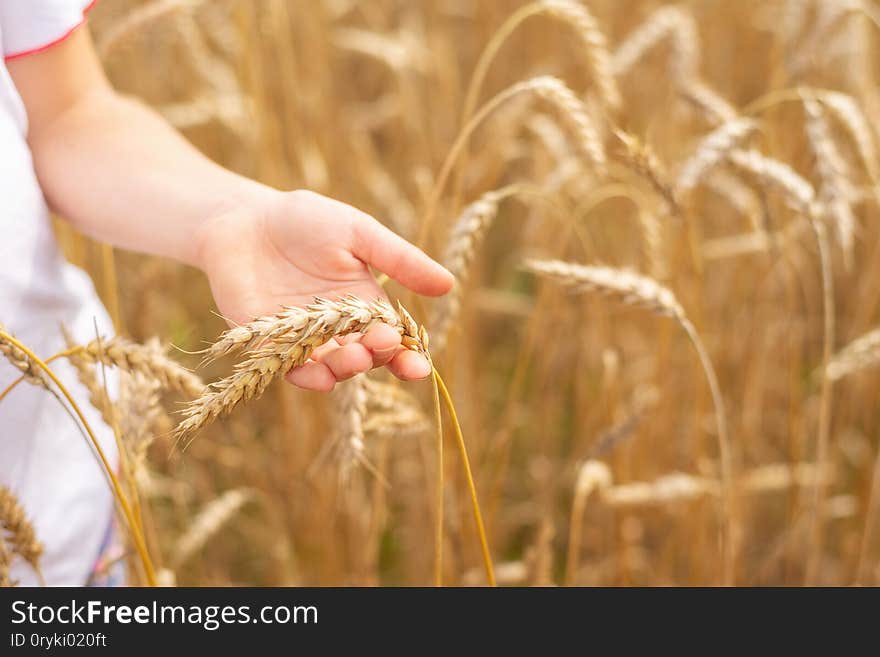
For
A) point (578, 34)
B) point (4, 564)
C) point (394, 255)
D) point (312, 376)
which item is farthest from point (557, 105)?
point (4, 564)

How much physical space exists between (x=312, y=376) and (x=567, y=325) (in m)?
1.17

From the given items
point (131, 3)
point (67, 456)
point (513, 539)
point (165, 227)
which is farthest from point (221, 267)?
point (131, 3)

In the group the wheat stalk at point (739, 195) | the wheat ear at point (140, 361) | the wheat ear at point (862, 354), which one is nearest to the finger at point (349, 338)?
the wheat ear at point (140, 361)

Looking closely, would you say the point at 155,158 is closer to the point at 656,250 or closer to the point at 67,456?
the point at 67,456

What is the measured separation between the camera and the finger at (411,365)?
1.89 ft

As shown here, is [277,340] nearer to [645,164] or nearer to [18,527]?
[18,527]

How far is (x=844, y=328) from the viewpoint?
70.4 inches

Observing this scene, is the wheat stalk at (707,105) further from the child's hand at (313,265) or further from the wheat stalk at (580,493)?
the child's hand at (313,265)

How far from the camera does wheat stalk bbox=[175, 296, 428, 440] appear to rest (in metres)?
0.52

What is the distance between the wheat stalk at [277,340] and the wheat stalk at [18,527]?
0.20 m

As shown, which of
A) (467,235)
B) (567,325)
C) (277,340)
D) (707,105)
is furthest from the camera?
(567,325)

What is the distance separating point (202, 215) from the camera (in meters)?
0.71

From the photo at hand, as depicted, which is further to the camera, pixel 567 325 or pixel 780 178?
pixel 567 325
